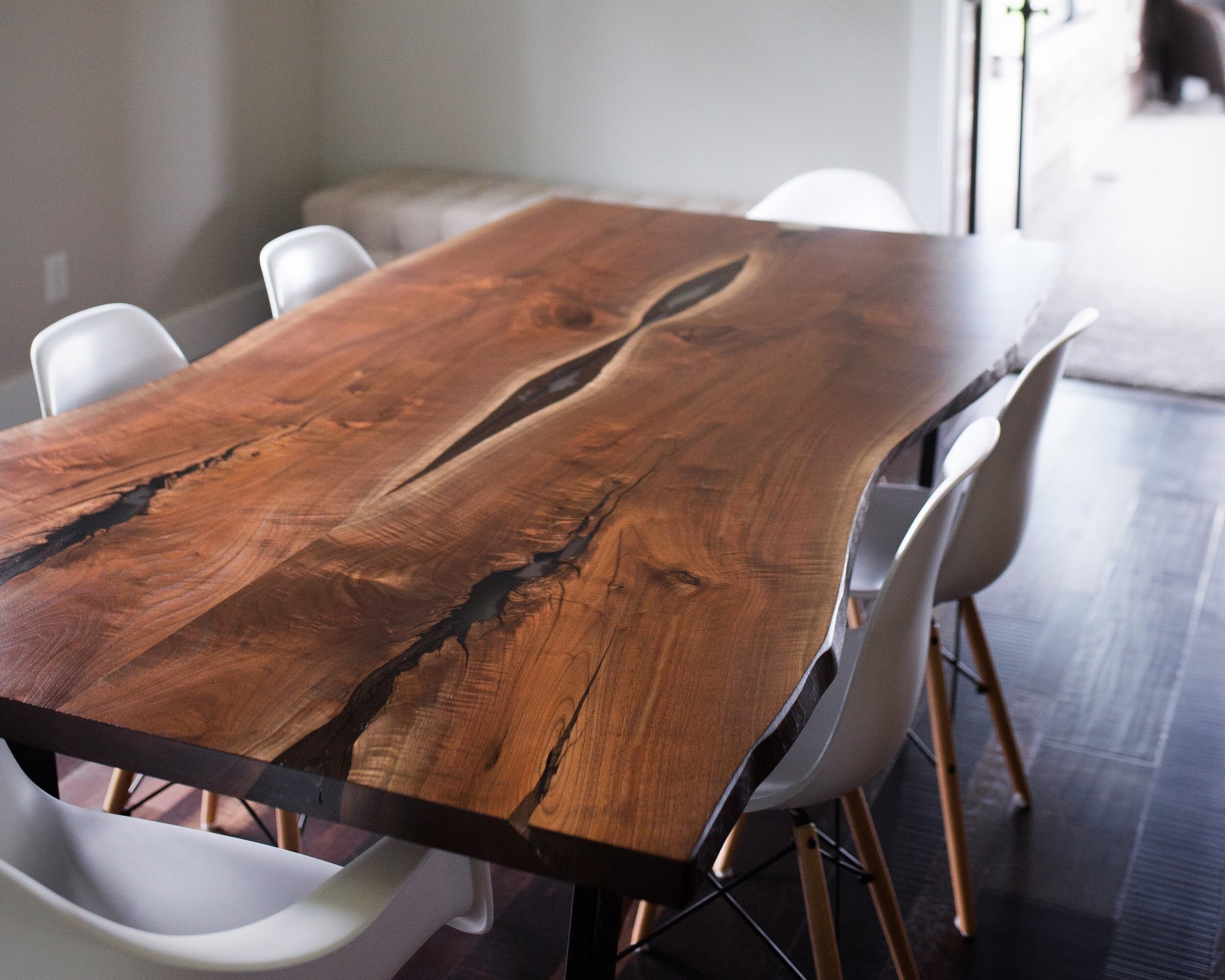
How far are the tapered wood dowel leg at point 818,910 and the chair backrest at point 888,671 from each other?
0.25ft

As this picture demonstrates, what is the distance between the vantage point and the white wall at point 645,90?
4.10 meters

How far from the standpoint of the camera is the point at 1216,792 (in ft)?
7.23

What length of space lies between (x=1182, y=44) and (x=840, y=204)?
6.36ft

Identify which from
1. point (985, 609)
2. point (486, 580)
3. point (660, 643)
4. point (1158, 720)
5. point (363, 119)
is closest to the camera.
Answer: point (660, 643)

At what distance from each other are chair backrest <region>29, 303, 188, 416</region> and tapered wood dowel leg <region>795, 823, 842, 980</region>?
1125mm

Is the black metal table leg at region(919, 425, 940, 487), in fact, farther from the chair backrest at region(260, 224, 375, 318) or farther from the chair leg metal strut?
the chair backrest at region(260, 224, 375, 318)

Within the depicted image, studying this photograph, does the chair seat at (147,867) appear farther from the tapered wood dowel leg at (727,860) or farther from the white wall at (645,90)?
the white wall at (645,90)

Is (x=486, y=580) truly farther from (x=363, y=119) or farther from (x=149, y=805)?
(x=363, y=119)

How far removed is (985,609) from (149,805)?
1.74 metres

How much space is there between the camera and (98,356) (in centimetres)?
193

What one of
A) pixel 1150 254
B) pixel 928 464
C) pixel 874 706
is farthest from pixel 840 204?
pixel 1150 254

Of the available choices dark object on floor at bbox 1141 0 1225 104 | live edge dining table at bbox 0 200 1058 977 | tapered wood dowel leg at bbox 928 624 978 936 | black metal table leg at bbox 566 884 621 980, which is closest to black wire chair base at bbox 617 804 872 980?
tapered wood dowel leg at bbox 928 624 978 936

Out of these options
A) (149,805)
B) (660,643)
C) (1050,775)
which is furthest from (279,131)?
(660,643)

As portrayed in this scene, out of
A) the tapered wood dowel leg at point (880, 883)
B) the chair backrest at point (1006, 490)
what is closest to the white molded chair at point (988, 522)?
the chair backrest at point (1006, 490)
